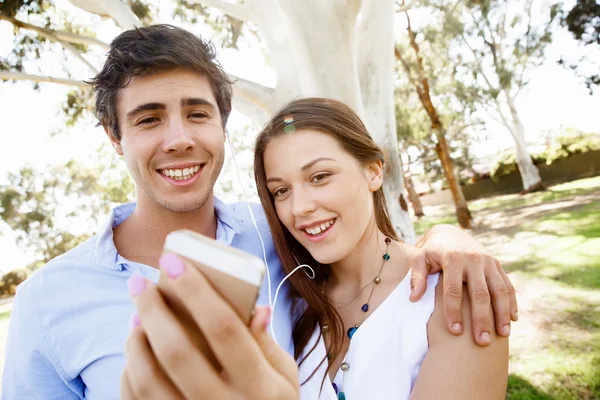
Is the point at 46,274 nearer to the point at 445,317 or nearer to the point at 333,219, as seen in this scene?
the point at 333,219

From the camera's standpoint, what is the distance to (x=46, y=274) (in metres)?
1.69

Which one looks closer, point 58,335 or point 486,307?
point 486,307

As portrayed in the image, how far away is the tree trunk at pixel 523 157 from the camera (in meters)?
17.9

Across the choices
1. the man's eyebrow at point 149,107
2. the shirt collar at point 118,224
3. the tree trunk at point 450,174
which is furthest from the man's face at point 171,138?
the tree trunk at point 450,174

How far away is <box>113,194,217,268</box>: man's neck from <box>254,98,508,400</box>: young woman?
38 centimetres

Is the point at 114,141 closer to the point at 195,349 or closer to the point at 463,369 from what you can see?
the point at 195,349

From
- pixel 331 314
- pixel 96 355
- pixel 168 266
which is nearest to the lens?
pixel 168 266

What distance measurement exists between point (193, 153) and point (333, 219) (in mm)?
763

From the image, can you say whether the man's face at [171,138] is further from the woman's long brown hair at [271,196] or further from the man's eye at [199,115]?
the woman's long brown hair at [271,196]

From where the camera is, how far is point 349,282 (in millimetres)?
2109

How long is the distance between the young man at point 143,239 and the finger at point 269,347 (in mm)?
953

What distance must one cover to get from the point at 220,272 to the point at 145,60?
1713mm

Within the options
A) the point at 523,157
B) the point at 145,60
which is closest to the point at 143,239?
the point at 145,60

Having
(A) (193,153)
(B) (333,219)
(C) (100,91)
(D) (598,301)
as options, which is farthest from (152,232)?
(D) (598,301)
